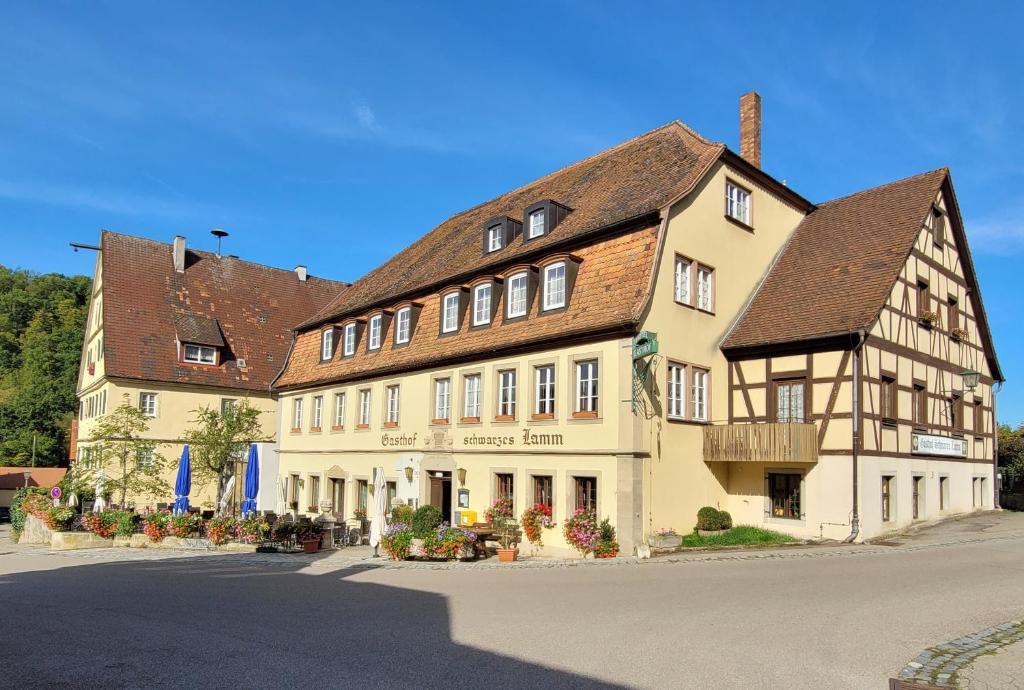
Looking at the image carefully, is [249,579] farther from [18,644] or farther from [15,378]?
[15,378]

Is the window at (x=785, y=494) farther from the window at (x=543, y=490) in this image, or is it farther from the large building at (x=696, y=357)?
the window at (x=543, y=490)

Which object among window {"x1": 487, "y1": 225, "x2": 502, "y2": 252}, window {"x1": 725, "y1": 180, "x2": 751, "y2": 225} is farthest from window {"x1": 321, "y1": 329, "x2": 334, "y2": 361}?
window {"x1": 725, "y1": 180, "x2": 751, "y2": 225}

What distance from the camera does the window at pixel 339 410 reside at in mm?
30812

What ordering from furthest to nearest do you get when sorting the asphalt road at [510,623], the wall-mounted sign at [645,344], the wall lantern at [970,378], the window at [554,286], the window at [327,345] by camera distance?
the window at [327,345] < the wall lantern at [970,378] < the window at [554,286] < the wall-mounted sign at [645,344] < the asphalt road at [510,623]

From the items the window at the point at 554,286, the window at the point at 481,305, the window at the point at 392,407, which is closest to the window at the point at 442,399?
the window at the point at 481,305

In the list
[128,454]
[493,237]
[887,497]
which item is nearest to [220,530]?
[493,237]

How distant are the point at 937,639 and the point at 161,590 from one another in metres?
11.9

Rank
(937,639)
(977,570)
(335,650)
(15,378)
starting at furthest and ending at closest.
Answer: (15,378) → (977,570) → (937,639) → (335,650)

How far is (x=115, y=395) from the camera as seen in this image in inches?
1388

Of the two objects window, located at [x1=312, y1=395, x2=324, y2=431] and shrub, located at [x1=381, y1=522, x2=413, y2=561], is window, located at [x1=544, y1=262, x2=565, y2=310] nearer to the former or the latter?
shrub, located at [x1=381, y1=522, x2=413, y2=561]

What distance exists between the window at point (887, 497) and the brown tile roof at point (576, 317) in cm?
819

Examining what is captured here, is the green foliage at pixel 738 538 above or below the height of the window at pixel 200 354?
below

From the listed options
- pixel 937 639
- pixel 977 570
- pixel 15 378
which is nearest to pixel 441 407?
pixel 977 570

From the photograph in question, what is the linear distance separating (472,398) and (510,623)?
13.8 metres
